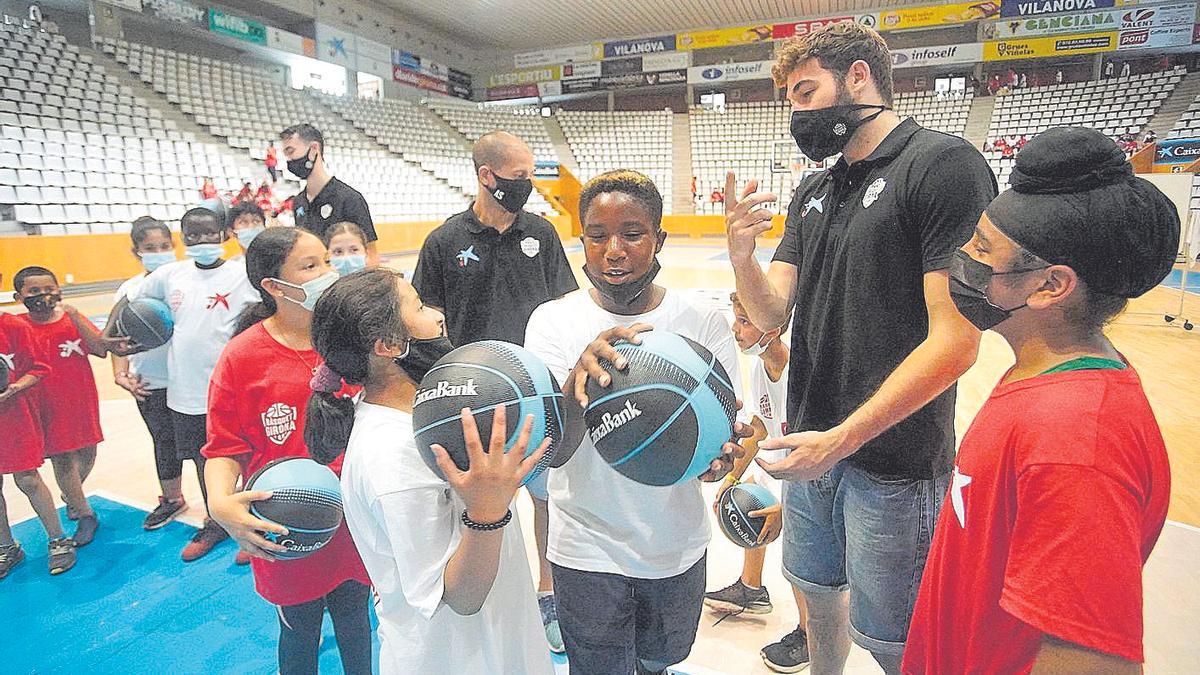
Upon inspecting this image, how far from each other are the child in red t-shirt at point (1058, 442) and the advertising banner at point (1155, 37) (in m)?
25.4

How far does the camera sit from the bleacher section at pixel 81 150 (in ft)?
32.7

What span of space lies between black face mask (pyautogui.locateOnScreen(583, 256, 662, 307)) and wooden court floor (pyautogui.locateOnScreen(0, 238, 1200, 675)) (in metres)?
1.54

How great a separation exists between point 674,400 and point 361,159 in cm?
1815

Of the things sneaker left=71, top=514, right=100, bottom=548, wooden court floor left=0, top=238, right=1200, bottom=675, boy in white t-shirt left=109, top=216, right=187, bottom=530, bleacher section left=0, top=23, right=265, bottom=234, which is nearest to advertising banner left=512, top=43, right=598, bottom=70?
bleacher section left=0, top=23, right=265, bottom=234

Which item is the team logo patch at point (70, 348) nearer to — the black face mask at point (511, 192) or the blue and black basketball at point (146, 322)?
the blue and black basketball at point (146, 322)

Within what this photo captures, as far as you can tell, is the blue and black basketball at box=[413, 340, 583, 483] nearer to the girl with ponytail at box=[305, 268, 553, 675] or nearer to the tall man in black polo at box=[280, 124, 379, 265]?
the girl with ponytail at box=[305, 268, 553, 675]

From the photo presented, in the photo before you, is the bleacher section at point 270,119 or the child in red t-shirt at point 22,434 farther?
the bleacher section at point 270,119

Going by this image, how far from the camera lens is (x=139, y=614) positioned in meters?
2.84

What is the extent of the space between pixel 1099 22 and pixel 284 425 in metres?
25.7

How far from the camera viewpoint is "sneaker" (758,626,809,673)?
2416 millimetres

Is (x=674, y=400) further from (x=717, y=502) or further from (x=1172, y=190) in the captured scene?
(x=1172, y=190)

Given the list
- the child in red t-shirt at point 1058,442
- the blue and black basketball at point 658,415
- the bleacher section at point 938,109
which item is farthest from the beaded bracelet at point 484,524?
the bleacher section at point 938,109

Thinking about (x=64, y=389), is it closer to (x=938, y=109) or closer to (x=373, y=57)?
(x=373, y=57)

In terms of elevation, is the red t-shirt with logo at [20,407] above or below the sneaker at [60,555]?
above
